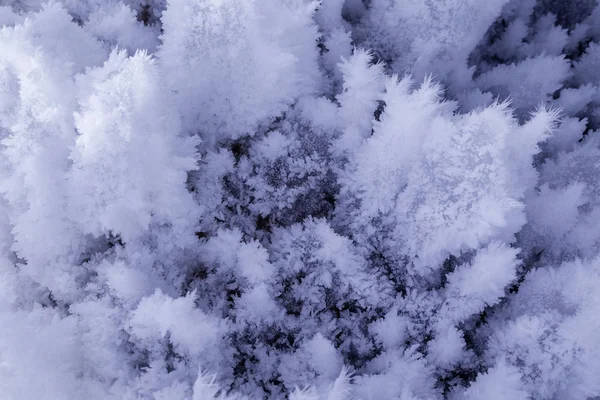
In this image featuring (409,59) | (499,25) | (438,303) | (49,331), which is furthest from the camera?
(499,25)

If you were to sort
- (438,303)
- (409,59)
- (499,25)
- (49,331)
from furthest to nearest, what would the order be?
(499,25) → (409,59) → (438,303) → (49,331)

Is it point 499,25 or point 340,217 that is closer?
point 340,217

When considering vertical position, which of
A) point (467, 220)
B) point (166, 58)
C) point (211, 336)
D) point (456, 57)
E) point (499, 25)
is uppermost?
point (499, 25)

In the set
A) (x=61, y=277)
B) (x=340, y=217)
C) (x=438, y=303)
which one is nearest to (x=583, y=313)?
(x=438, y=303)

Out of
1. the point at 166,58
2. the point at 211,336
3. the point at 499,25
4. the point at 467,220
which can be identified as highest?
the point at 499,25

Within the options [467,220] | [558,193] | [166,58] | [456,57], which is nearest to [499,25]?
[456,57]

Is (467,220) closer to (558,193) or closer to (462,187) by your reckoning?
(462,187)

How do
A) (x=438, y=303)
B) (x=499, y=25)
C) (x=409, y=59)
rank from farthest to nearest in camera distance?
(x=499, y=25), (x=409, y=59), (x=438, y=303)

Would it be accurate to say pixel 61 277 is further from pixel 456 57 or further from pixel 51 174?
pixel 456 57

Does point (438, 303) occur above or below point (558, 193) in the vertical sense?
below
